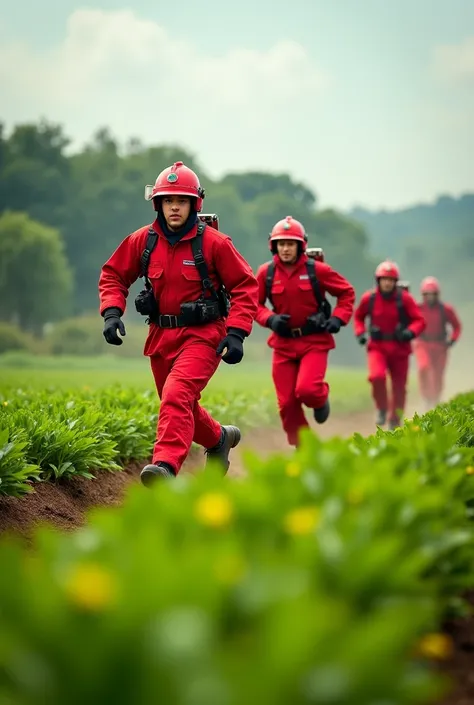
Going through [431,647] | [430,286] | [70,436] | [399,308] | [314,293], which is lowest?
[431,647]

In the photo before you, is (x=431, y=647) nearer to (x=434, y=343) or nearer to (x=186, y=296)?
(x=186, y=296)

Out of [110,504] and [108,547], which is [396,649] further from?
[110,504]

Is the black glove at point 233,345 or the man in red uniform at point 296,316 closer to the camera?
the black glove at point 233,345

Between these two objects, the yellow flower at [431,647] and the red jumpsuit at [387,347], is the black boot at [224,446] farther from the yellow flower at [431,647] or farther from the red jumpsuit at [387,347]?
the red jumpsuit at [387,347]

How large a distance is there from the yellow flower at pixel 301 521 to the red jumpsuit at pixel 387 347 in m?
11.5

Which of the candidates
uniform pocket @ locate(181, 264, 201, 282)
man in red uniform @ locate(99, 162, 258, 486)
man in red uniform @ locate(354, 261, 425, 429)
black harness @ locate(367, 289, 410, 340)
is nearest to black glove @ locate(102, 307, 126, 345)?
man in red uniform @ locate(99, 162, 258, 486)

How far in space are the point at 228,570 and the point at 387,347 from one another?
12495 millimetres

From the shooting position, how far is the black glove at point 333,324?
32.5 feet

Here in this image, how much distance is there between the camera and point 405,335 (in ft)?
46.6

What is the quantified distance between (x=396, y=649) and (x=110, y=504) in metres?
5.90

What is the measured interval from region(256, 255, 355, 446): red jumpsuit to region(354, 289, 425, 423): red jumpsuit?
13.7ft

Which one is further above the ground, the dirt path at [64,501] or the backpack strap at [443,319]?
the backpack strap at [443,319]

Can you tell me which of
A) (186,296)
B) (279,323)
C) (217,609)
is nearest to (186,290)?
(186,296)

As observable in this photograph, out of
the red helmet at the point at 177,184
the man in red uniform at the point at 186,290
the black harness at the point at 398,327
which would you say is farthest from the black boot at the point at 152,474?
the black harness at the point at 398,327
